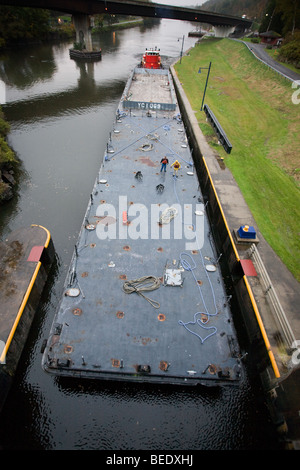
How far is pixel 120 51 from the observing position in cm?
7594

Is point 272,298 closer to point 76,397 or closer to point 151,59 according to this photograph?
point 76,397

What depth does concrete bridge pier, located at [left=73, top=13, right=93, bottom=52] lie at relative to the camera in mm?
63500

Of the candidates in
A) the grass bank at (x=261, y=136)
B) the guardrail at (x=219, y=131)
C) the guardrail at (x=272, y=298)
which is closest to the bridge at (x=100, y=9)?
the grass bank at (x=261, y=136)

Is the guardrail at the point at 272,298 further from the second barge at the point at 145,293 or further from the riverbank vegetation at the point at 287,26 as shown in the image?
the riverbank vegetation at the point at 287,26

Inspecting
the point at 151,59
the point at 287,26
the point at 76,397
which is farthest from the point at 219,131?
the point at 287,26

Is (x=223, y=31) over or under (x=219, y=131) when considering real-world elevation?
under

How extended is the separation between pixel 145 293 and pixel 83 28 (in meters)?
75.7

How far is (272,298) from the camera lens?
1291 cm

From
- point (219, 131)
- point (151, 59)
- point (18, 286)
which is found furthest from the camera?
point (151, 59)

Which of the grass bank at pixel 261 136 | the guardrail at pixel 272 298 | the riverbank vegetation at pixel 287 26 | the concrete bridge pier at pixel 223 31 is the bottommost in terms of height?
the concrete bridge pier at pixel 223 31

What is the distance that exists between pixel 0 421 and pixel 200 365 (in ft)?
26.5

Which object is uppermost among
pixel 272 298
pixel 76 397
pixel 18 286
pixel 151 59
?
pixel 272 298

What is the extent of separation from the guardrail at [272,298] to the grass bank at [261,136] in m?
1.92

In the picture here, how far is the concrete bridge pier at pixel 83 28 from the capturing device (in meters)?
63.5
